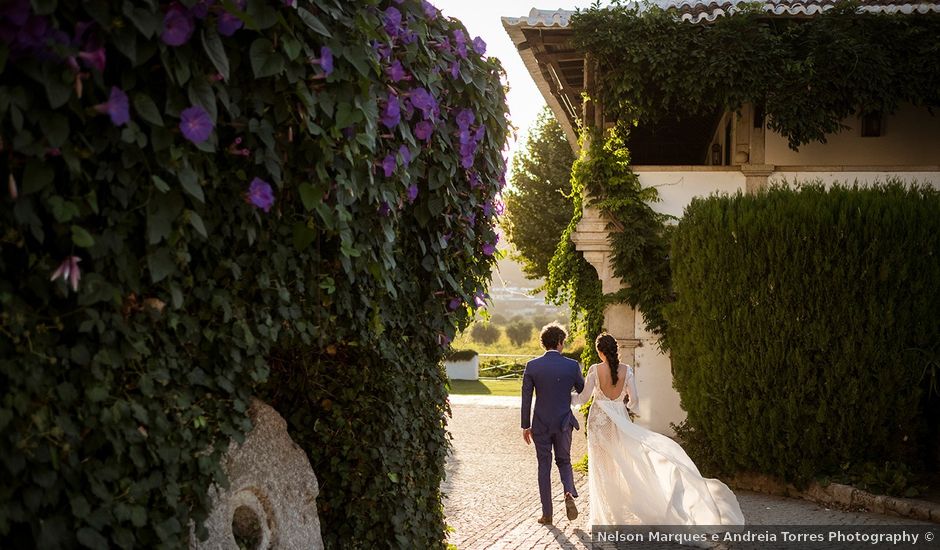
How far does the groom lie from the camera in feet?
27.6

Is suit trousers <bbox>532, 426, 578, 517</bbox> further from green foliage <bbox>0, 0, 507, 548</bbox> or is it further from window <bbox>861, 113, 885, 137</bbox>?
window <bbox>861, 113, 885, 137</bbox>

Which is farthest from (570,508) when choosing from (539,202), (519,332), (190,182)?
(519,332)

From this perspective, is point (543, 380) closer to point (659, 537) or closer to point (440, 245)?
point (659, 537)

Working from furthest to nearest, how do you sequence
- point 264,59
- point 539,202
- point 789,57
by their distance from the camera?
1. point 539,202
2. point 789,57
3. point 264,59

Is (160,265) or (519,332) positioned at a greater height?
(160,265)

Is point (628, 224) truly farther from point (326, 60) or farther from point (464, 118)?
point (326, 60)

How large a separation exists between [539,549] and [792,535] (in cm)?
225

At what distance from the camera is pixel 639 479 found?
8.14 metres

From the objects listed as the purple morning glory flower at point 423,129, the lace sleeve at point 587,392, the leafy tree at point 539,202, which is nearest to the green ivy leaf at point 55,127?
the purple morning glory flower at point 423,129

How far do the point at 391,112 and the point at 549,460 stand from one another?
5.60m

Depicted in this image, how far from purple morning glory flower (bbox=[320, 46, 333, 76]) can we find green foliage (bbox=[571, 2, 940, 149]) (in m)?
9.49

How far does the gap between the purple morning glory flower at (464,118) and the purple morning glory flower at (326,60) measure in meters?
1.19

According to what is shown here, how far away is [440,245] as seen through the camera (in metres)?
4.19

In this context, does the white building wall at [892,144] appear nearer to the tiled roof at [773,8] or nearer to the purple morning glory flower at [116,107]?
the tiled roof at [773,8]
